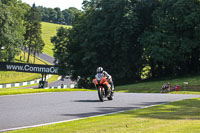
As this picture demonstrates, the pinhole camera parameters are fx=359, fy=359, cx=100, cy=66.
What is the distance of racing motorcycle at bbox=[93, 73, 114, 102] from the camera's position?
16.2 metres

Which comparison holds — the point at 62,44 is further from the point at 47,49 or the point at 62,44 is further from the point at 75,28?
the point at 47,49

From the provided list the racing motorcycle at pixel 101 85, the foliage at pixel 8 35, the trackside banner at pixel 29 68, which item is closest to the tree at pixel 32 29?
the foliage at pixel 8 35

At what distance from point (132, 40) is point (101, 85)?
33.1 m

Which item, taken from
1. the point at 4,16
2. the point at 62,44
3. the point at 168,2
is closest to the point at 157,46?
the point at 168,2

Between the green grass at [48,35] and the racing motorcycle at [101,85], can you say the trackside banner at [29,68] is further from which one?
the green grass at [48,35]

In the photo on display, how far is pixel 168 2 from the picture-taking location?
45.6 metres

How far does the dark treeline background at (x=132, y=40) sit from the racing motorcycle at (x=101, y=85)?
28.3 m

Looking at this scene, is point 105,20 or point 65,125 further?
point 105,20

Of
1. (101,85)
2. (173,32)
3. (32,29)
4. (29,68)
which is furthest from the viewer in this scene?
(32,29)

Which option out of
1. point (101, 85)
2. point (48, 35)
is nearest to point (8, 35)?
point (101, 85)

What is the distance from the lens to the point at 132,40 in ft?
161


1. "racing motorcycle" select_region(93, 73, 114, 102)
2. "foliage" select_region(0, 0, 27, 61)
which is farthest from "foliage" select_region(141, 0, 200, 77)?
"racing motorcycle" select_region(93, 73, 114, 102)

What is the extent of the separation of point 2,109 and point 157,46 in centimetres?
3478

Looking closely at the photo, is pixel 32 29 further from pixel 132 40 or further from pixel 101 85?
pixel 101 85
